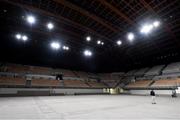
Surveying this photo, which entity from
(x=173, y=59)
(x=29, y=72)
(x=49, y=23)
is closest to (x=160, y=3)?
(x=49, y=23)

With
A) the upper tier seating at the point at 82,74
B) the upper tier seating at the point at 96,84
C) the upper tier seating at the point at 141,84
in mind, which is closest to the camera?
the upper tier seating at the point at 141,84

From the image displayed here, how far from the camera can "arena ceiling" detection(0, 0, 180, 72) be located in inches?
634

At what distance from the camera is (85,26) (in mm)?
20812

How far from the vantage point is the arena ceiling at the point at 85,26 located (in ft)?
52.9

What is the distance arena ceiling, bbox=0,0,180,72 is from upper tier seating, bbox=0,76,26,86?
4708 millimetres

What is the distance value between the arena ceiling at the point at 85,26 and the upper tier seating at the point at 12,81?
4.71 meters

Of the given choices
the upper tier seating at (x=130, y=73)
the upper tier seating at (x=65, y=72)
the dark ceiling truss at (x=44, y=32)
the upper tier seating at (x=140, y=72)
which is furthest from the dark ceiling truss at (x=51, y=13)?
the upper tier seating at (x=130, y=73)

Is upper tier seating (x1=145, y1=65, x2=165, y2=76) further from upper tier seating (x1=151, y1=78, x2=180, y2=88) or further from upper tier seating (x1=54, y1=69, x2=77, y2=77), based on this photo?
upper tier seating (x1=54, y1=69, x2=77, y2=77)

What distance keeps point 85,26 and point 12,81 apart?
19.2m

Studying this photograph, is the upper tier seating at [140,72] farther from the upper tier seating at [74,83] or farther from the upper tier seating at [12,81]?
the upper tier seating at [12,81]

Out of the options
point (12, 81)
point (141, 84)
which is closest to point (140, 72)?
point (141, 84)

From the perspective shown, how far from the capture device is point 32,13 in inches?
671

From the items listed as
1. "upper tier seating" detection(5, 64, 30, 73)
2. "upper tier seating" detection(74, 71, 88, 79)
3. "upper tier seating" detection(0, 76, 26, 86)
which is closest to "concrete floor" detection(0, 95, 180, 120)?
"upper tier seating" detection(0, 76, 26, 86)

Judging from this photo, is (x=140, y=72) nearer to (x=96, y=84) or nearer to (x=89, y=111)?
(x=96, y=84)
